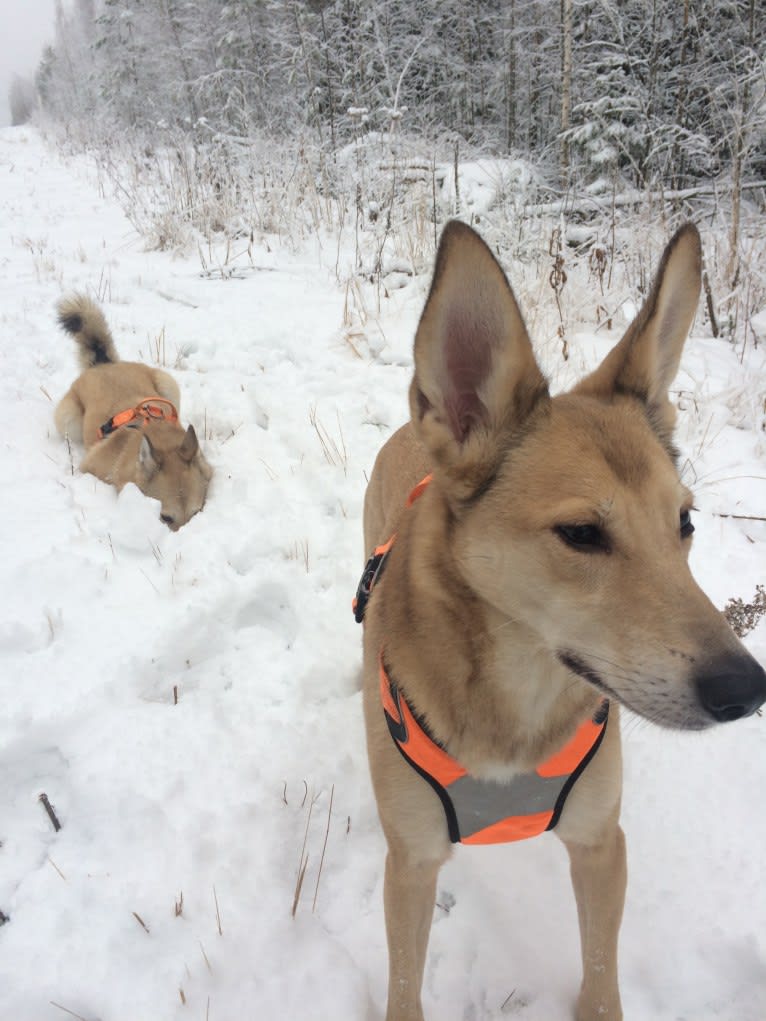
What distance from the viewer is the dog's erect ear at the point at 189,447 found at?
15.2ft

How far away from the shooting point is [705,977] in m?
1.85

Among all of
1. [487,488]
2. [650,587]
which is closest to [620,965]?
[650,587]

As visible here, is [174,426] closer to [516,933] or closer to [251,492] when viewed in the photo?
[251,492]

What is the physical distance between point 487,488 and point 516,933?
1.52m

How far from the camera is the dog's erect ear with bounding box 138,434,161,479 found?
478cm

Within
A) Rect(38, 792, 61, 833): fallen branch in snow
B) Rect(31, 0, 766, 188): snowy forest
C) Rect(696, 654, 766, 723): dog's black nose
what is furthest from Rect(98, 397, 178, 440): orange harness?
Rect(31, 0, 766, 188): snowy forest

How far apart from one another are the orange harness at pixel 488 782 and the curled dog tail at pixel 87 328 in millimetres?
5623

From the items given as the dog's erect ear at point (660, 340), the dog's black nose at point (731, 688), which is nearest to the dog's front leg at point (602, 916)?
the dog's black nose at point (731, 688)

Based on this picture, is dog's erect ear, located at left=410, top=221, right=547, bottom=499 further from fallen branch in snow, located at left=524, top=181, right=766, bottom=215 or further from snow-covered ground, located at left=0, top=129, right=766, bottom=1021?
fallen branch in snow, located at left=524, top=181, right=766, bottom=215

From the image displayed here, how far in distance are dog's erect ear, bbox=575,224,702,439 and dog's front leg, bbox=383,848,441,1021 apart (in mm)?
1409

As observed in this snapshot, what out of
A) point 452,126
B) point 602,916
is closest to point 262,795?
point 602,916

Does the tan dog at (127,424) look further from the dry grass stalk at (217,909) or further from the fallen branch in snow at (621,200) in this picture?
the fallen branch in snow at (621,200)

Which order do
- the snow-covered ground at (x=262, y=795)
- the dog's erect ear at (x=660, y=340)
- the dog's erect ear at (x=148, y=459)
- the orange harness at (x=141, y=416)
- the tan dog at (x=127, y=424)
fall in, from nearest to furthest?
the dog's erect ear at (x=660, y=340) → the snow-covered ground at (x=262, y=795) → the tan dog at (x=127, y=424) → the dog's erect ear at (x=148, y=459) → the orange harness at (x=141, y=416)

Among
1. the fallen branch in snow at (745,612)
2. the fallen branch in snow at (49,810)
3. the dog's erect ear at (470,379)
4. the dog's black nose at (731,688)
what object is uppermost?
the dog's erect ear at (470,379)
